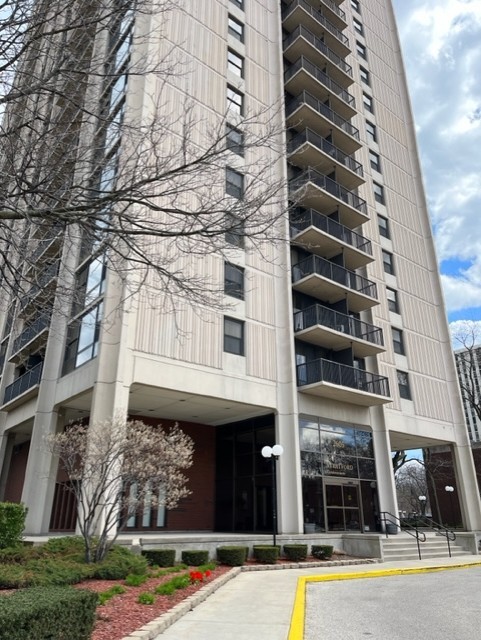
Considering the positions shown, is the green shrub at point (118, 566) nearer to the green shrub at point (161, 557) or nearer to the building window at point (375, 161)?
the green shrub at point (161, 557)

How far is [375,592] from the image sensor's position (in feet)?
34.5

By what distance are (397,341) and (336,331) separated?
637 cm

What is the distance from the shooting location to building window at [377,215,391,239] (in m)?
28.8

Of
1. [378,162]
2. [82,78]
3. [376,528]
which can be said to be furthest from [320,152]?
[82,78]

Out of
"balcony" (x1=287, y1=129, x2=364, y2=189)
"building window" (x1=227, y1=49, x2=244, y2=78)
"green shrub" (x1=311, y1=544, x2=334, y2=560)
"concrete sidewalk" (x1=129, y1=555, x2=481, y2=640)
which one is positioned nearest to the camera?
"concrete sidewalk" (x1=129, y1=555, x2=481, y2=640)

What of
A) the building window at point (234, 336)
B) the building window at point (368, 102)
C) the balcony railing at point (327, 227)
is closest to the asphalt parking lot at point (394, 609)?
the building window at point (234, 336)

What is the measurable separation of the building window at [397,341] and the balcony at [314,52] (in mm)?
15769

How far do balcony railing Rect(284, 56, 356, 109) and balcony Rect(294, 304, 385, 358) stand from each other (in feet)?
44.4

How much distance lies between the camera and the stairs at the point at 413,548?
695 inches

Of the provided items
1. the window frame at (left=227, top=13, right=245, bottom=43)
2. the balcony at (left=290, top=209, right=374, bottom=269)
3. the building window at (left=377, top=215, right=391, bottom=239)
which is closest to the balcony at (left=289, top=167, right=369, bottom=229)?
the balcony at (left=290, top=209, right=374, bottom=269)

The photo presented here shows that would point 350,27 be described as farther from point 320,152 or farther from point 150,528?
point 150,528

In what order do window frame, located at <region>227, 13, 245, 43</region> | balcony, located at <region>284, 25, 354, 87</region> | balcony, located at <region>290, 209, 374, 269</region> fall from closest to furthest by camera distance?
1. balcony, located at <region>290, 209, 374, 269</region>
2. window frame, located at <region>227, 13, 245, 43</region>
3. balcony, located at <region>284, 25, 354, 87</region>

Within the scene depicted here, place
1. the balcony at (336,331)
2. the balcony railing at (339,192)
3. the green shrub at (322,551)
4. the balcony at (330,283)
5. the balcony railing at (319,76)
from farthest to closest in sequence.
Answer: the balcony railing at (319,76)
the balcony railing at (339,192)
the balcony at (330,283)
the balcony at (336,331)
the green shrub at (322,551)

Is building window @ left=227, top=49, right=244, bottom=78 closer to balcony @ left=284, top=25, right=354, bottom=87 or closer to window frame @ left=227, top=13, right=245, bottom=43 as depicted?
window frame @ left=227, top=13, right=245, bottom=43
